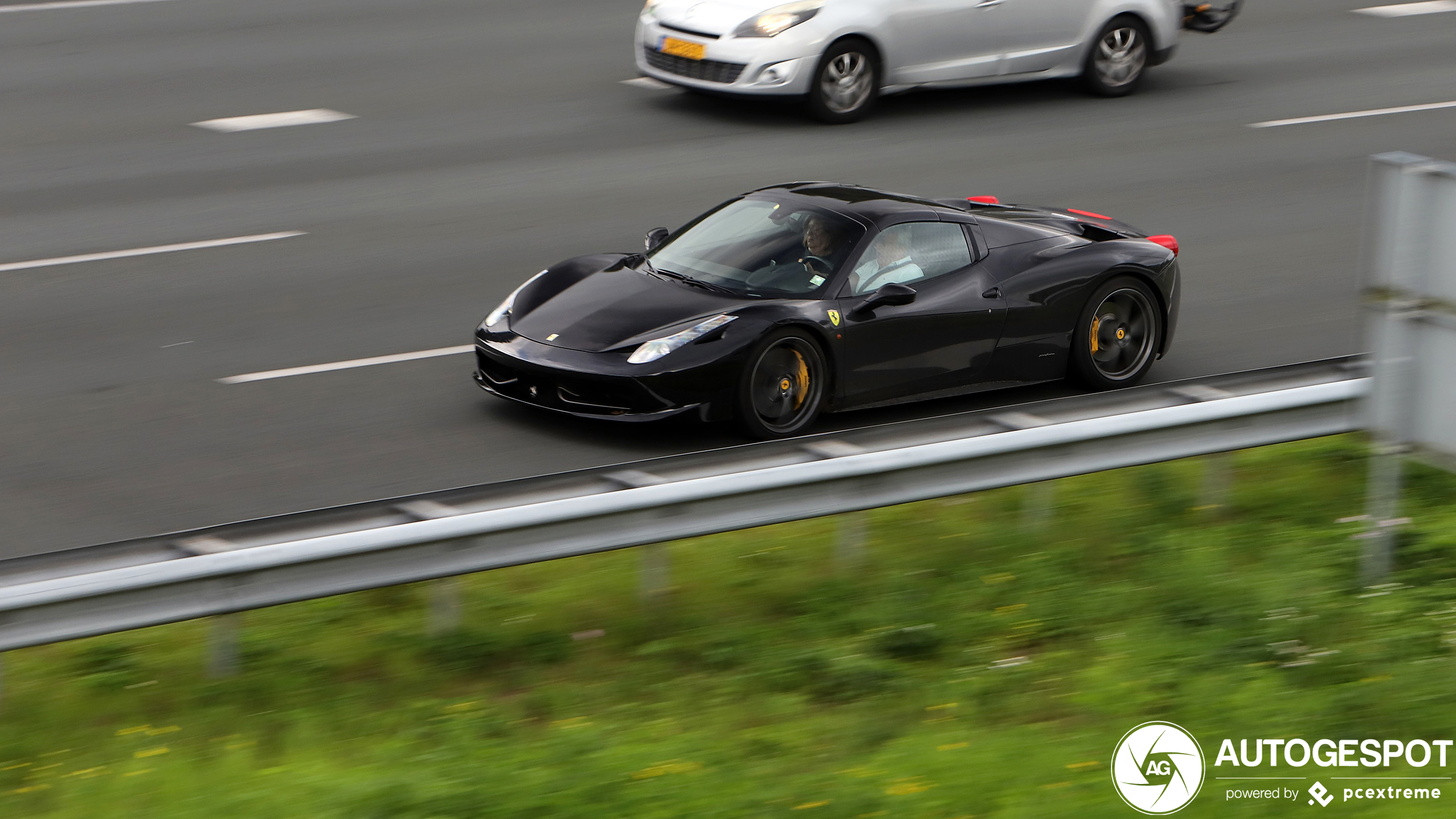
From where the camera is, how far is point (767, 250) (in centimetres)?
895

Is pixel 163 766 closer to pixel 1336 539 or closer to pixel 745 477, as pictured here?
pixel 745 477

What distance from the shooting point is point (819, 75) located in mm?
15414

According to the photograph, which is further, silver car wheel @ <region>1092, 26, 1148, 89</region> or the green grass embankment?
silver car wheel @ <region>1092, 26, 1148, 89</region>

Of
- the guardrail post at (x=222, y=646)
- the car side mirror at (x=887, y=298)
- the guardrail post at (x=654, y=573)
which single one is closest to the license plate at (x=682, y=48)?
the car side mirror at (x=887, y=298)

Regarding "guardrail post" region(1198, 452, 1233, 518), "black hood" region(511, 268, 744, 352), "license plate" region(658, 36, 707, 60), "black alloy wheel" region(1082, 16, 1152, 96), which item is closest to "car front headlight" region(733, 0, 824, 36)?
"license plate" region(658, 36, 707, 60)

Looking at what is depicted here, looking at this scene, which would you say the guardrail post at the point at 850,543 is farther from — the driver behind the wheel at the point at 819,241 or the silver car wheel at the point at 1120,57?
the silver car wheel at the point at 1120,57

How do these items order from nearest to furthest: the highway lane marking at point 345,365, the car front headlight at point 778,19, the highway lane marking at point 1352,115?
the highway lane marking at point 345,365 → the car front headlight at point 778,19 → the highway lane marking at point 1352,115

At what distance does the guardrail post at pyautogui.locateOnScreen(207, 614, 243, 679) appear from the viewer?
18.3 ft

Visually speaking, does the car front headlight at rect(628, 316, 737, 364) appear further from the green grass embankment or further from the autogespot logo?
the autogespot logo

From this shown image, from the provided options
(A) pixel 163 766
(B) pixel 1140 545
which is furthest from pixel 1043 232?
(A) pixel 163 766

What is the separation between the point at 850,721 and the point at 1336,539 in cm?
247

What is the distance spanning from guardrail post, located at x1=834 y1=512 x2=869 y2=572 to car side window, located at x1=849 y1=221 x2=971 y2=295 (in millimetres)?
2476

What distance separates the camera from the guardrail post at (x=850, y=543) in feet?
21.4

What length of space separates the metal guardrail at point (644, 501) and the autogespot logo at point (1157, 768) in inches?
58.6
